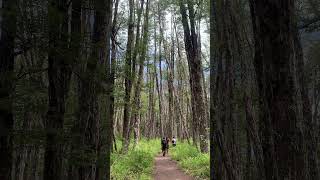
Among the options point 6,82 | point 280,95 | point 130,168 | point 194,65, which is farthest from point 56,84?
point 194,65

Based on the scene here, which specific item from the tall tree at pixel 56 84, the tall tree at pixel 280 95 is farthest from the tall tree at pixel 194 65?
the tall tree at pixel 56 84

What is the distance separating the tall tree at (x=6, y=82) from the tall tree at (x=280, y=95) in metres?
2.79

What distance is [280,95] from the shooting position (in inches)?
183

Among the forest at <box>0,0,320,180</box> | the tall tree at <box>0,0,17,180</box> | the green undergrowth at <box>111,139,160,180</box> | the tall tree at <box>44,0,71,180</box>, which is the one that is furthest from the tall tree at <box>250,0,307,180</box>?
the green undergrowth at <box>111,139,160,180</box>

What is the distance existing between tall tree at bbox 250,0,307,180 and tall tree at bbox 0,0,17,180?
9.15 feet

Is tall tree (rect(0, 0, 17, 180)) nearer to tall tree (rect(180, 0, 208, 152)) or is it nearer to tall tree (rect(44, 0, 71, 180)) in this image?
tall tree (rect(44, 0, 71, 180))

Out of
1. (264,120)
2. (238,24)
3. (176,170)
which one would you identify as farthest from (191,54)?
(264,120)

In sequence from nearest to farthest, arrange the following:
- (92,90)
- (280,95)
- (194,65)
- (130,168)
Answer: (280,95) → (92,90) → (130,168) → (194,65)

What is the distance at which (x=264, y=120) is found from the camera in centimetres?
477

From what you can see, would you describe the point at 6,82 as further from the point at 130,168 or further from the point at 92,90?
the point at 130,168

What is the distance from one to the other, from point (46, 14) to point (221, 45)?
601 cm

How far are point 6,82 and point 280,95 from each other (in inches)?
116

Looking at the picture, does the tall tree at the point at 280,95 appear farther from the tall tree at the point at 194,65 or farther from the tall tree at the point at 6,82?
the tall tree at the point at 194,65

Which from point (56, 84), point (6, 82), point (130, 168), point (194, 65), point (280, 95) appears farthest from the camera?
point (194, 65)
